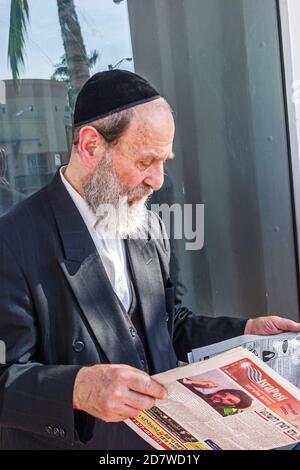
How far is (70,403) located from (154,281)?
1.78 feet

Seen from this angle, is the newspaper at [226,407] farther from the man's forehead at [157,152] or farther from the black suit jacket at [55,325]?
the man's forehead at [157,152]

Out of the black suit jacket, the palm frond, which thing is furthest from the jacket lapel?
the palm frond

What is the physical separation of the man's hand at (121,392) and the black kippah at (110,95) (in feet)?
2.33

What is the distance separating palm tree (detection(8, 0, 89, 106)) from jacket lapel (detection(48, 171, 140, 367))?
113cm

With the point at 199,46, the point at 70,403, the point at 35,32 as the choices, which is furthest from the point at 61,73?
the point at 70,403

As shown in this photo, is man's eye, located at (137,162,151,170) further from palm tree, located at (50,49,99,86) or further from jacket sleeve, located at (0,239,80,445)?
palm tree, located at (50,49,99,86)

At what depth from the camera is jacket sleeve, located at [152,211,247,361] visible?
2.20m

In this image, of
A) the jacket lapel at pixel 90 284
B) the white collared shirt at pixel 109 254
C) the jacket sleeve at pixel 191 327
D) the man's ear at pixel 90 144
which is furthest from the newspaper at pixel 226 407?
the man's ear at pixel 90 144

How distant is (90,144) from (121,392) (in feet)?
2.33

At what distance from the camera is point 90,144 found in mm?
1942

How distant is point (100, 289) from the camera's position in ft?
6.20

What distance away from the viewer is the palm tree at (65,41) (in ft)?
9.44

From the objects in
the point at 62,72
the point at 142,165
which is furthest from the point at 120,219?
the point at 62,72

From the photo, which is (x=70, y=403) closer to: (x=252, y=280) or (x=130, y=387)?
(x=130, y=387)
